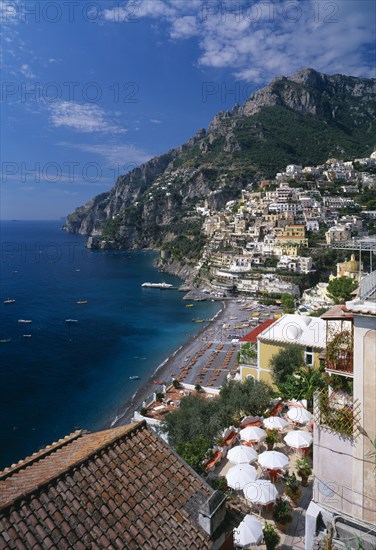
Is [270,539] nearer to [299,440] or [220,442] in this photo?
[299,440]

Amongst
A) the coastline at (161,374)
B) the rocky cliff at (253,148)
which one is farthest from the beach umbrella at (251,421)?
the rocky cliff at (253,148)

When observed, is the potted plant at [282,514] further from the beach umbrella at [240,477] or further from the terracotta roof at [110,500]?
the terracotta roof at [110,500]

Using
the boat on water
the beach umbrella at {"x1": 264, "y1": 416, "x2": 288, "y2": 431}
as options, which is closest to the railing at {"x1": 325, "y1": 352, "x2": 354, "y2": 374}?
the beach umbrella at {"x1": 264, "y1": 416, "x2": 288, "y2": 431}

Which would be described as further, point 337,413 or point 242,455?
point 242,455

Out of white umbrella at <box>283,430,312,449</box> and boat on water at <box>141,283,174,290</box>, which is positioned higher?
white umbrella at <box>283,430,312,449</box>

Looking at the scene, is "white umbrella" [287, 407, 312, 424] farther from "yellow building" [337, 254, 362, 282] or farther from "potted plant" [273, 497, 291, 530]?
"yellow building" [337, 254, 362, 282]

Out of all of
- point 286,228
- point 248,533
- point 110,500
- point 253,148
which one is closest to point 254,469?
point 248,533
